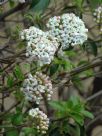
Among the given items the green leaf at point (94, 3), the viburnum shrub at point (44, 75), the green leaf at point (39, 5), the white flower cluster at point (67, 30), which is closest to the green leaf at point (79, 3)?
the viburnum shrub at point (44, 75)

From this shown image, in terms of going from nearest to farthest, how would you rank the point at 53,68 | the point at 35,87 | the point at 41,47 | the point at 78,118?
the point at 41,47
the point at 35,87
the point at 78,118
the point at 53,68

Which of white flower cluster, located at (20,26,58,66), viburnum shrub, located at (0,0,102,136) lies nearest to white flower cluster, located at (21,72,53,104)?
viburnum shrub, located at (0,0,102,136)

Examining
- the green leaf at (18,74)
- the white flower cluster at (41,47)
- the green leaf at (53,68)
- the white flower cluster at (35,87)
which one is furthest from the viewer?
the green leaf at (53,68)

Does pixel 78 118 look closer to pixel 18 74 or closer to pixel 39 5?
pixel 18 74

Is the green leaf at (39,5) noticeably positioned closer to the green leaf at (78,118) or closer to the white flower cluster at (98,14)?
the white flower cluster at (98,14)

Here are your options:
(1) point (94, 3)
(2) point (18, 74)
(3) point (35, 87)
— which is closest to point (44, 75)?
(3) point (35, 87)

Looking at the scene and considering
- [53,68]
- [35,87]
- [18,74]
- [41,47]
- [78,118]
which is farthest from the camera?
[53,68]
